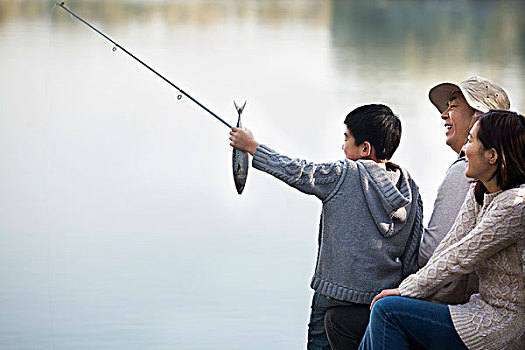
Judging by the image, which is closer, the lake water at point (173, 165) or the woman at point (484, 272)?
the woman at point (484, 272)

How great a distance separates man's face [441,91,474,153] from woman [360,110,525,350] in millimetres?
386

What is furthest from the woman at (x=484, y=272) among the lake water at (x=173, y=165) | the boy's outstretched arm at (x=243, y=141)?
the lake water at (x=173, y=165)

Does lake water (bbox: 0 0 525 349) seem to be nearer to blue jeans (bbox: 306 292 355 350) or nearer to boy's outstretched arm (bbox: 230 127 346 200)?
blue jeans (bbox: 306 292 355 350)

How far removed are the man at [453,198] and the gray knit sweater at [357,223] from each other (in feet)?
0.20

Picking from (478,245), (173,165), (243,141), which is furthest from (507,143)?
(173,165)

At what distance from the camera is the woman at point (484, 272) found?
1.96 m

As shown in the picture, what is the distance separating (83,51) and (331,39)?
3263 mm

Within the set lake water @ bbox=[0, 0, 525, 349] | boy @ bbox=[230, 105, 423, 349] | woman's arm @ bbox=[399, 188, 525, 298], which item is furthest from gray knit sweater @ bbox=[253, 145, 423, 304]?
lake water @ bbox=[0, 0, 525, 349]

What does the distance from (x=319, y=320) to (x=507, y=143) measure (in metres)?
0.64

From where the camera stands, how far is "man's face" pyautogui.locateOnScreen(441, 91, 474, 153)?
242cm

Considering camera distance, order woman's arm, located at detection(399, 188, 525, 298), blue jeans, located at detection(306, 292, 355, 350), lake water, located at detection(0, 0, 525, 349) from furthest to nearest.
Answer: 1. lake water, located at detection(0, 0, 525, 349)
2. blue jeans, located at detection(306, 292, 355, 350)
3. woman's arm, located at detection(399, 188, 525, 298)

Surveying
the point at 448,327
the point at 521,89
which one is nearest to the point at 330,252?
the point at 448,327

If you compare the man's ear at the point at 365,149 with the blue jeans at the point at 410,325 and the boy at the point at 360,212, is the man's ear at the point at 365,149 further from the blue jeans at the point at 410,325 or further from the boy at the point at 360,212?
the blue jeans at the point at 410,325

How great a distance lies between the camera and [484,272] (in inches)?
79.1
